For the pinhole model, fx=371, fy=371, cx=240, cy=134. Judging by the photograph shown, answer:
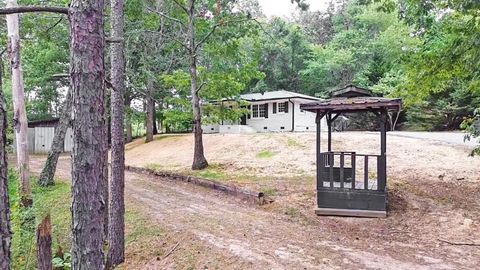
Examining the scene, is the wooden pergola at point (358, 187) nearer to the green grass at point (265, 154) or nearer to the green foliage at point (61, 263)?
the green foliage at point (61, 263)

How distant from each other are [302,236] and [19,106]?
23.9ft

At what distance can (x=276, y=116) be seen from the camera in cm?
2620

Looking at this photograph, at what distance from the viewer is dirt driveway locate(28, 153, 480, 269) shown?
5320 millimetres

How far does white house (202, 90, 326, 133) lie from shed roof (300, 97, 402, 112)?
1628 centimetres

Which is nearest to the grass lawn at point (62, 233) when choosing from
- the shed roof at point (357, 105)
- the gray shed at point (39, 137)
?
the shed roof at point (357, 105)

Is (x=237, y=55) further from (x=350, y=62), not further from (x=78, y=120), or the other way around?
(x=350, y=62)

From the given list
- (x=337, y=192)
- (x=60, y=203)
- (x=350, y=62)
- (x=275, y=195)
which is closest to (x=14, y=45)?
(x=60, y=203)

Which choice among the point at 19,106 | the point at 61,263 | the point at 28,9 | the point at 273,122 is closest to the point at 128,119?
the point at 273,122

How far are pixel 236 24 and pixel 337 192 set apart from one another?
824 centimetres

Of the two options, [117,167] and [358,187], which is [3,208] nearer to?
[117,167]

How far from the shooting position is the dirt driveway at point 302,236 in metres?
5.32

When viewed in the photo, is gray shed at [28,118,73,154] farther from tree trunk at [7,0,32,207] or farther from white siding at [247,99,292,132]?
tree trunk at [7,0,32,207]

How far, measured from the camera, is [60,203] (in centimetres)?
958

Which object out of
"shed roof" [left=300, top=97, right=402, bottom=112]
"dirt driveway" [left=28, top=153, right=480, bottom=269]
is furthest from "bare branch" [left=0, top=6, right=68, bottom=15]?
"shed roof" [left=300, top=97, right=402, bottom=112]
